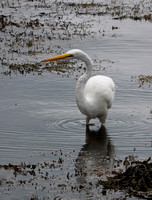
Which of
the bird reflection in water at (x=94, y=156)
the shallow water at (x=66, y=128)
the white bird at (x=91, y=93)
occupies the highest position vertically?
the white bird at (x=91, y=93)

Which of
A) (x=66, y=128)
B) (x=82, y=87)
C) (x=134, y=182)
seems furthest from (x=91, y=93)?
(x=134, y=182)

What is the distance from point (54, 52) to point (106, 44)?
2.61 metres

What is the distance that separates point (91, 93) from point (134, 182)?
11.1ft

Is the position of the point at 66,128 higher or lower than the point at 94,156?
higher

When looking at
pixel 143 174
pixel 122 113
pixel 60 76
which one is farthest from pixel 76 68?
pixel 143 174

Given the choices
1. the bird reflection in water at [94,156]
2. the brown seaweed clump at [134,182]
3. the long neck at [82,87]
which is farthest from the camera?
the long neck at [82,87]

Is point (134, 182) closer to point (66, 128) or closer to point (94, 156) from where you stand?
point (94, 156)

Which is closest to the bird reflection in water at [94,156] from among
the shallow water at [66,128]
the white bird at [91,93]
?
the shallow water at [66,128]

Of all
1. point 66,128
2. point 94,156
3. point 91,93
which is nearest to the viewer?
point 94,156

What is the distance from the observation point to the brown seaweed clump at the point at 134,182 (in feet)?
26.2

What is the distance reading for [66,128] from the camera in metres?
11.3

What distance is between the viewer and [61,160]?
929 cm

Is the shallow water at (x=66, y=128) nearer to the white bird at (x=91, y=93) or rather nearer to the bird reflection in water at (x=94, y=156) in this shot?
the bird reflection in water at (x=94, y=156)

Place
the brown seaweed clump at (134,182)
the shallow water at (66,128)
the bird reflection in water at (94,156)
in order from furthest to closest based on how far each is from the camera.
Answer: the bird reflection in water at (94,156) → the shallow water at (66,128) → the brown seaweed clump at (134,182)
